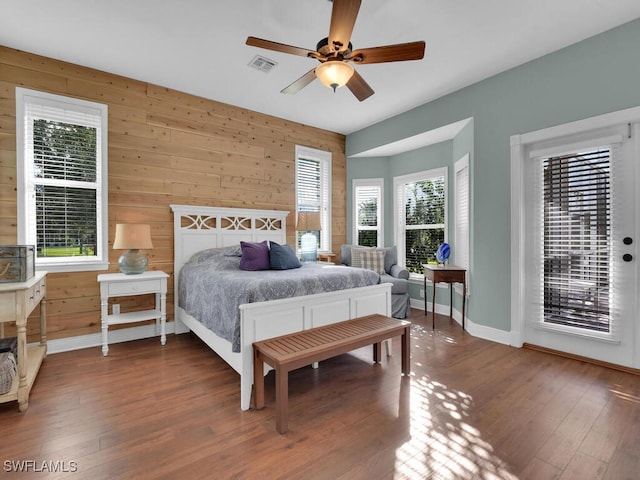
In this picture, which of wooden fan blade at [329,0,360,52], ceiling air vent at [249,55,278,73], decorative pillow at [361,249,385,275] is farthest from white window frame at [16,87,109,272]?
decorative pillow at [361,249,385,275]

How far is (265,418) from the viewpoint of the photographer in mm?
2066

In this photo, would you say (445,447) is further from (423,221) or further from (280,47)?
(423,221)

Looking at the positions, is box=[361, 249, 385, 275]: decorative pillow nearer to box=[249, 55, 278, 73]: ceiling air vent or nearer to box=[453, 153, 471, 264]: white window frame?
box=[453, 153, 471, 264]: white window frame

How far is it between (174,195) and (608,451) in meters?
4.26

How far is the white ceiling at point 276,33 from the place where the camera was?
8.08ft

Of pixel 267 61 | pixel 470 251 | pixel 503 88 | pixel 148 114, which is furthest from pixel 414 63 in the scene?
pixel 148 114

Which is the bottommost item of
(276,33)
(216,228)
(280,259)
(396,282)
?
(396,282)

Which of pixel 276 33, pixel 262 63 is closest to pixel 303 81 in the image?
pixel 276 33

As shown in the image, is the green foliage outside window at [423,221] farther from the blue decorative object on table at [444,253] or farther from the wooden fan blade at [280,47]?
the wooden fan blade at [280,47]

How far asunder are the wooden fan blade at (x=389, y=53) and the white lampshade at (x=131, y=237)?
263 cm

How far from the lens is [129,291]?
3.21m

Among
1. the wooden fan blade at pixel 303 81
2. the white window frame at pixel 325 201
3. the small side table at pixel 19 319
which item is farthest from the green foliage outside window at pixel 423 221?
the small side table at pixel 19 319

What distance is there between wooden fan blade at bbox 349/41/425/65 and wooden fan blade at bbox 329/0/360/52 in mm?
129

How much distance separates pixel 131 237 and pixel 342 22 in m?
2.77
